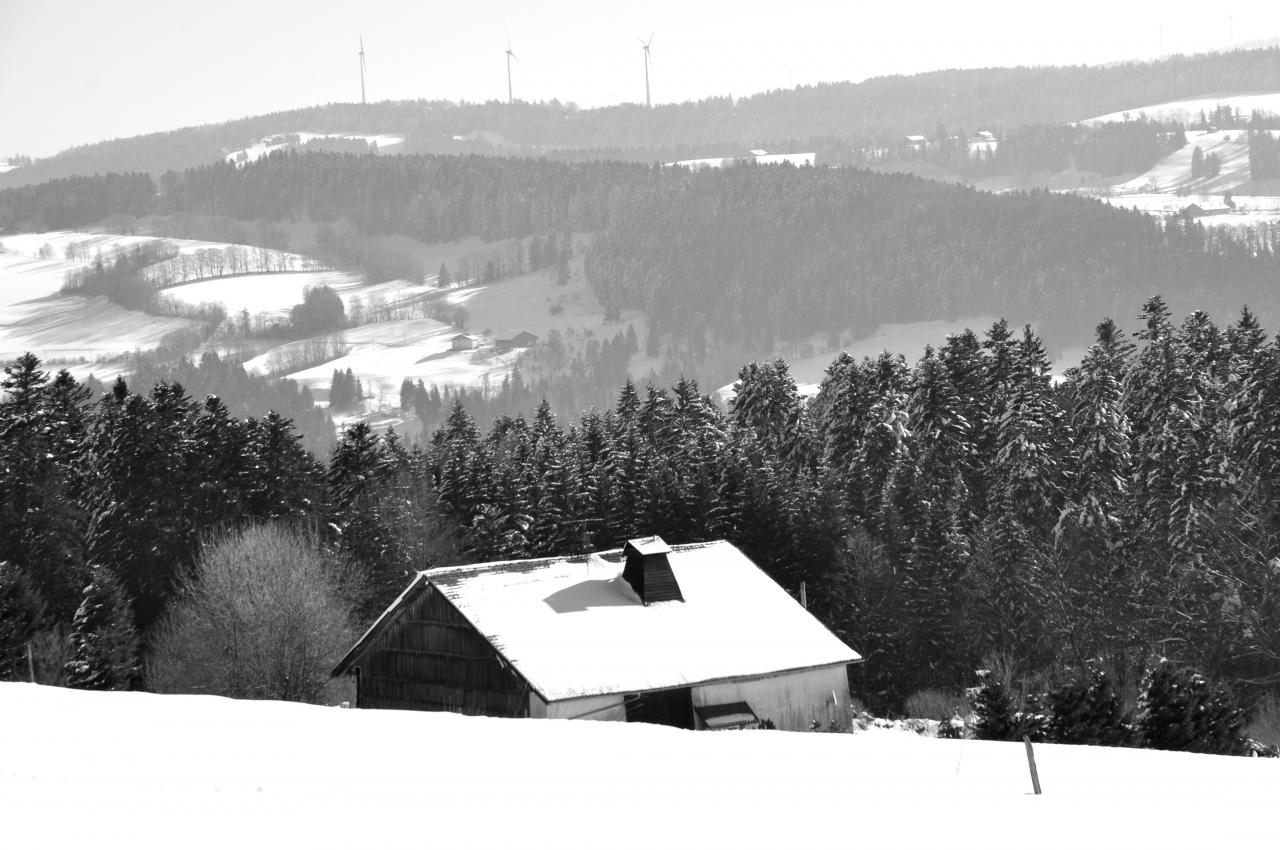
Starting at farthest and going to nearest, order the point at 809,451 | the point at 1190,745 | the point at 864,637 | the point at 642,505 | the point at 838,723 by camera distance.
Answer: the point at 809,451 → the point at 642,505 → the point at 864,637 → the point at 838,723 → the point at 1190,745

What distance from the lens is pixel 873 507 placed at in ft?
233

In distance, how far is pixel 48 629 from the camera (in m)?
52.1

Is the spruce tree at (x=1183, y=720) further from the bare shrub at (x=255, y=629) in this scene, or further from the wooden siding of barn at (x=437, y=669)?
the bare shrub at (x=255, y=629)

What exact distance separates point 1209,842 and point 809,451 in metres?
61.8

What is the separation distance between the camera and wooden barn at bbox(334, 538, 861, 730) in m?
39.2

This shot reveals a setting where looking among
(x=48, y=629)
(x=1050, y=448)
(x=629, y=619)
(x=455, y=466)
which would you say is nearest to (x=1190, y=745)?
(x=629, y=619)

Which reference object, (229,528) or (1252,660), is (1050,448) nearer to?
(1252,660)

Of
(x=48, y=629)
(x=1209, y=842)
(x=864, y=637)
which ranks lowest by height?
(x=864, y=637)

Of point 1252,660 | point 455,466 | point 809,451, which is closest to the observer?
point 1252,660

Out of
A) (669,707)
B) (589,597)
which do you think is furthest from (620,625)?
(669,707)

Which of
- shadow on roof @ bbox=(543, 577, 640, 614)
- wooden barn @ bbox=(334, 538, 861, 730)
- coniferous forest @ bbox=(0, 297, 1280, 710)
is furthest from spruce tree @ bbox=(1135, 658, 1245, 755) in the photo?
shadow on roof @ bbox=(543, 577, 640, 614)

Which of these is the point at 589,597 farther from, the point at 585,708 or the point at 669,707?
the point at 585,708

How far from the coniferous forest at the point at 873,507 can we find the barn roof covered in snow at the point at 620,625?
48.1 ft

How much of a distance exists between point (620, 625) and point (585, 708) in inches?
171
